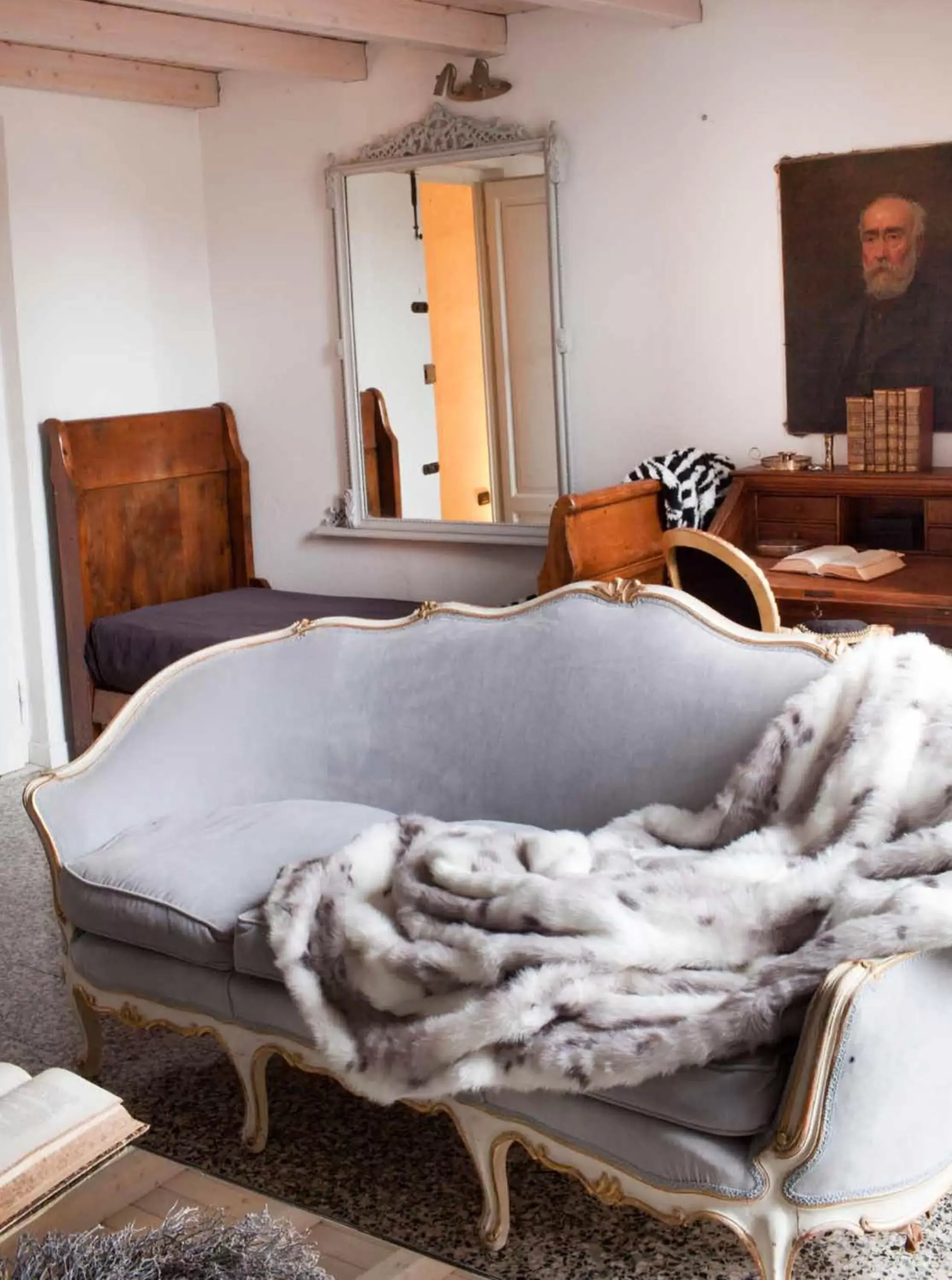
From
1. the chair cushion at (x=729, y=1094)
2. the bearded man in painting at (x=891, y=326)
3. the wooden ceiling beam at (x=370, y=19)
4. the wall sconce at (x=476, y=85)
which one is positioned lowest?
the chair cushion at (x=729, y=1094)

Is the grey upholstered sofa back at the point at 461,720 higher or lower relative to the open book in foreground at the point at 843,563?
lower

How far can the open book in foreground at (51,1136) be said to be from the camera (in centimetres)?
165

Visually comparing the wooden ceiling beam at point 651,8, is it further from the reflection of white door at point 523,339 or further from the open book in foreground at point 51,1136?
the open book in foreground at point 51,1136

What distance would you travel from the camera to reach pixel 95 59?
466cm

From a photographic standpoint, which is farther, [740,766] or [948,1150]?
[740,766]

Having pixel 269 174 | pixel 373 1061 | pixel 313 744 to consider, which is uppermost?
pixel 269 174

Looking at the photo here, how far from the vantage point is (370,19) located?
398cm

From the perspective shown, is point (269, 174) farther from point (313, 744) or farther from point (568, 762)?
point (568, 762)

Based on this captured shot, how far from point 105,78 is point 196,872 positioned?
3.17 m

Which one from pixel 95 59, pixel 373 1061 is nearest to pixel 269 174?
pixel 95 59

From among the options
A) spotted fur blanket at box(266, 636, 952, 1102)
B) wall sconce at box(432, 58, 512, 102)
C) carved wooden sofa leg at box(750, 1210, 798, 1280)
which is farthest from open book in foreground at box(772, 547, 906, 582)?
carved wooden sofa leg at box(750, 1210, 798, 1280)

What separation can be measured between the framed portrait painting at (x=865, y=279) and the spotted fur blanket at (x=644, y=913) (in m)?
1.79

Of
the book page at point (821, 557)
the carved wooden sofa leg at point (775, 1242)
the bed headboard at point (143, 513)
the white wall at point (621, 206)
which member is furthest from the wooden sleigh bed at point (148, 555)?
the carved wooden sofa leg at point (775, 1242)

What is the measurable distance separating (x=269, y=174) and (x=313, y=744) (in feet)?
9.25
